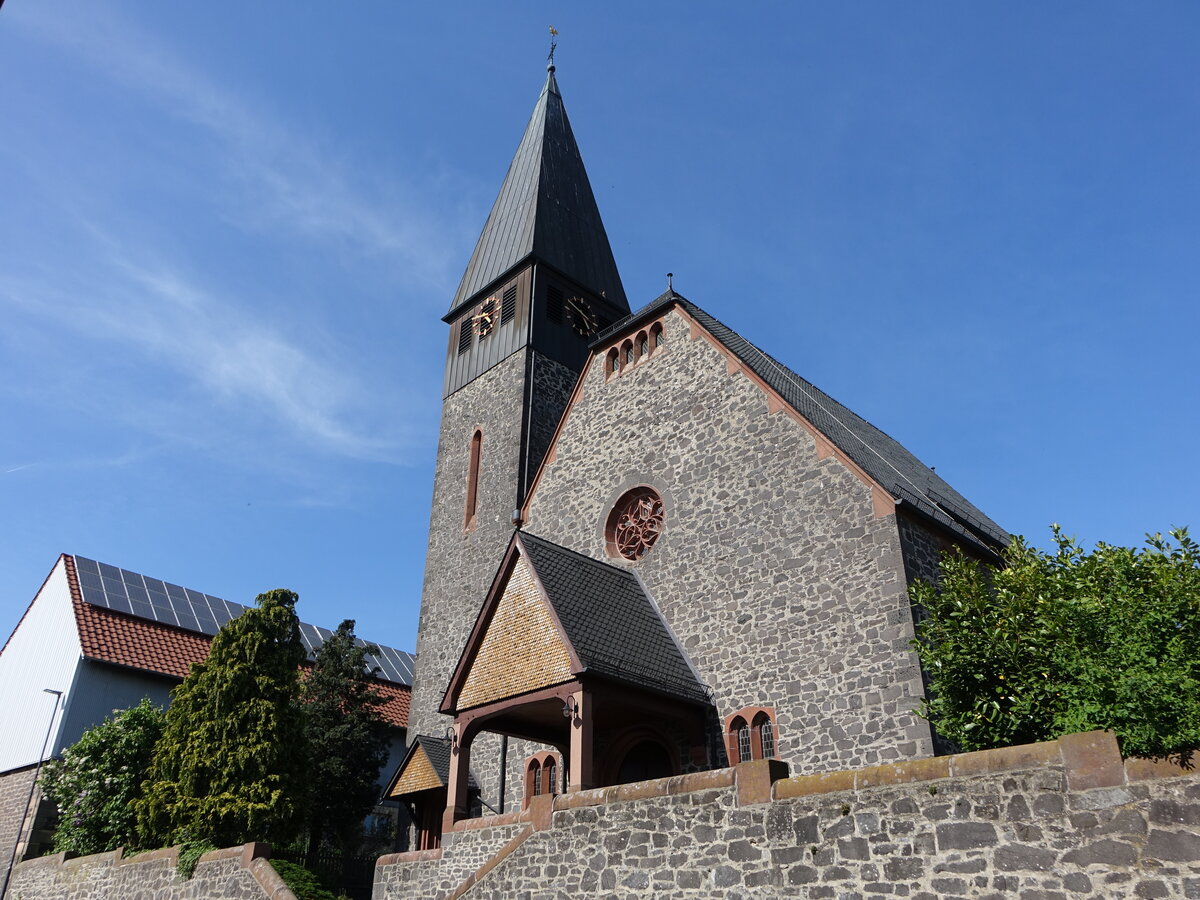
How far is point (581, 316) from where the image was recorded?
29.8 meters

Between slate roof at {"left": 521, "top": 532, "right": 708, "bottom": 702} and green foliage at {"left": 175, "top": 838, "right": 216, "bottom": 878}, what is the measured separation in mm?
8474

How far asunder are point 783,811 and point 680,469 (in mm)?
9777

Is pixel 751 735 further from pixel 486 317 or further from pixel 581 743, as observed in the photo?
pixel 486 317

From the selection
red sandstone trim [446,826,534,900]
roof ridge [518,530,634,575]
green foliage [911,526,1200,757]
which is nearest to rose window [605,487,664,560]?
roof ridge [518,530,634,575]

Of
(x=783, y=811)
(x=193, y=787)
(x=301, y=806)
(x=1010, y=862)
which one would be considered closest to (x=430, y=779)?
(x=301, y=806)

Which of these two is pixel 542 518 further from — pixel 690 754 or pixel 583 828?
pixel 583 828

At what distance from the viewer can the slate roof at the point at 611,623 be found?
1507cm

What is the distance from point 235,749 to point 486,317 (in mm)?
15764

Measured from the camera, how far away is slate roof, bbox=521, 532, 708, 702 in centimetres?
1507

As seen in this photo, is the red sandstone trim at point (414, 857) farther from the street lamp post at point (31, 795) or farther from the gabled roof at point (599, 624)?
the street lamp post at point (31, 795)

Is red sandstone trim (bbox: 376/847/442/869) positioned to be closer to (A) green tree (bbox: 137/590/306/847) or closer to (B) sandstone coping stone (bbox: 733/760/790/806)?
(A) green tree (bbox: 137/590/306/847)

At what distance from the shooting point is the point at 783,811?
969 centimetres

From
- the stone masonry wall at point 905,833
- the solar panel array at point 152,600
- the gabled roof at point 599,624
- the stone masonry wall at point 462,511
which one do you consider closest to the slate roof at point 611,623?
the gabled roof at point 599,624

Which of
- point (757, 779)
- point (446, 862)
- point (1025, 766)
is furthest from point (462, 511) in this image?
point (1025, 766)
